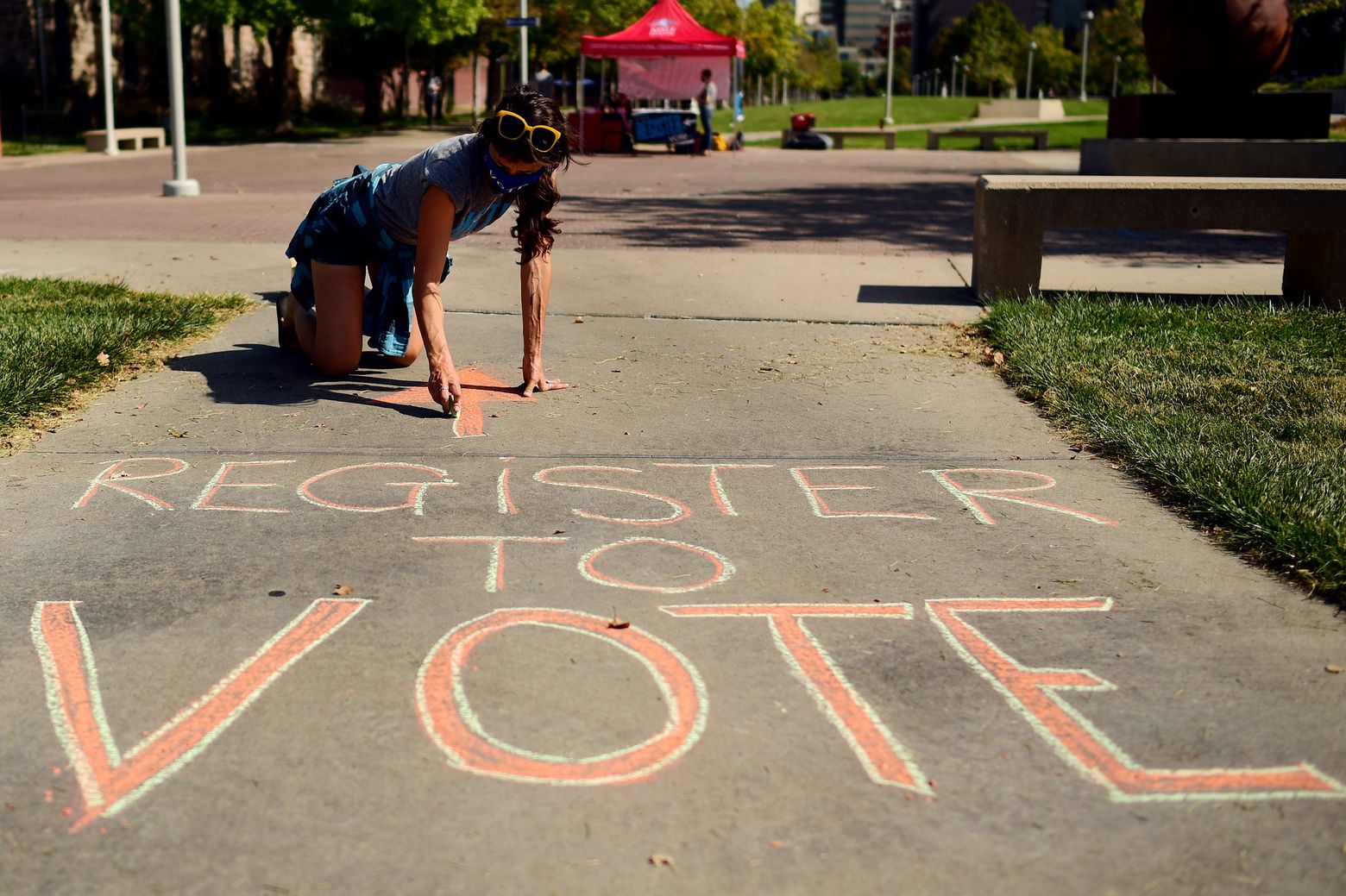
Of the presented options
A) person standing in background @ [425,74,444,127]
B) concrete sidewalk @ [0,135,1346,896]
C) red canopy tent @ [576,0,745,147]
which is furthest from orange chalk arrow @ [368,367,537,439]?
person standing in background @ [425,74,444,127]

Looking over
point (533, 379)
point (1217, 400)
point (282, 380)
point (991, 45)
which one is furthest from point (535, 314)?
point (991, 45)

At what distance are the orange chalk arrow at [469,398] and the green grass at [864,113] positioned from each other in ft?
122

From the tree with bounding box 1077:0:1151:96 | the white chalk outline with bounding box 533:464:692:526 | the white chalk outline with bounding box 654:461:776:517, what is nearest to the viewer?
the white chalk outline with bounding box 533:464:692:526

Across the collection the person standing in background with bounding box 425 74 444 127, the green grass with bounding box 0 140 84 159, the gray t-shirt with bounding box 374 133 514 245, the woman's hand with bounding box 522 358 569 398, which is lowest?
the woman's hand with bounding box 522 358 569 398

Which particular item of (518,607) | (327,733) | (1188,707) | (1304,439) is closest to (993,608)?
(1188,707)

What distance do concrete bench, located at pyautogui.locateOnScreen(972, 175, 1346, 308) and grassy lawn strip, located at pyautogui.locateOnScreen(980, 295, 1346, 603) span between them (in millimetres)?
347

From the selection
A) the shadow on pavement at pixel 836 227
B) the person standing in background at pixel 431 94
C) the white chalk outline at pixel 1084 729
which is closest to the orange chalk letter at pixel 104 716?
the white chalk outline at pixel 1084 729

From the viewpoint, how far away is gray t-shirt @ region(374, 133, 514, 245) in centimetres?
537

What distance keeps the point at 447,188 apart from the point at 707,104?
76.0 feet

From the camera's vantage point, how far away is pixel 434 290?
5.38 meters

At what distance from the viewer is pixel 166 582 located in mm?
3848

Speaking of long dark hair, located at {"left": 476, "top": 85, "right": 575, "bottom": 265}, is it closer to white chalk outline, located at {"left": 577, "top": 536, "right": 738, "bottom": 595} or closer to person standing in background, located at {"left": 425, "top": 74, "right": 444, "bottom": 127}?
white chalk outline, located at {"left": 577, "top": 536, "right": 738, "bottom": 595}

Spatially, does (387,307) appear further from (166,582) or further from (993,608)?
(993,608)

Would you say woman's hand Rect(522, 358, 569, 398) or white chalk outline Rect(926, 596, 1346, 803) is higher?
woman's hand Rect(522, 358, 569, 398)
